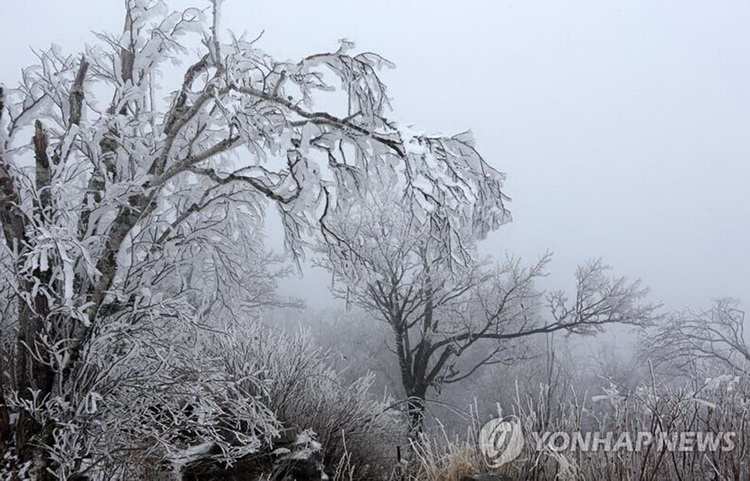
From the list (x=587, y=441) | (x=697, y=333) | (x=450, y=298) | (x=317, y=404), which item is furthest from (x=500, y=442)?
(x=697, y=333)

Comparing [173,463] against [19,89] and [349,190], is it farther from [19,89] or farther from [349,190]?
[19,89]

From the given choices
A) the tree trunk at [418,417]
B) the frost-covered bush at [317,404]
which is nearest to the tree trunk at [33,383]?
the frost-covered bush at [317,404]

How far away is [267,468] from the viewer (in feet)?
17.5

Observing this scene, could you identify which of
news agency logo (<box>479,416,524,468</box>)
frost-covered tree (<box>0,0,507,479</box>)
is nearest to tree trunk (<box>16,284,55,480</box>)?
frost-covered tree (<box>0,0,507,479</box>)

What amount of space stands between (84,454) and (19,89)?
11.1ft

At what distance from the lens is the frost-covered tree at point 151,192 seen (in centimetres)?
407

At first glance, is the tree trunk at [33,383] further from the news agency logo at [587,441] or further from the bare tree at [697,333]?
the bare tree at [697,333]

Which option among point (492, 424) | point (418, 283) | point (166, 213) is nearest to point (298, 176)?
point (166, 213)

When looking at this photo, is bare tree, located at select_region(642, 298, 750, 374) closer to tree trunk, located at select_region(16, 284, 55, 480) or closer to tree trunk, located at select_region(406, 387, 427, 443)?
tree trunk, located at select_region(406, 387, 427, 443)

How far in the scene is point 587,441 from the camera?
3.73 metres

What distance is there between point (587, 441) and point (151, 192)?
422 cm

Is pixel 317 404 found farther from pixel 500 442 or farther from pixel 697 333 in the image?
pixel 697 333

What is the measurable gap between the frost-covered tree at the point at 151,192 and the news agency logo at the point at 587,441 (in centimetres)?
155

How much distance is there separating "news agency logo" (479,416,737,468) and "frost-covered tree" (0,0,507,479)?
5.08 feet
